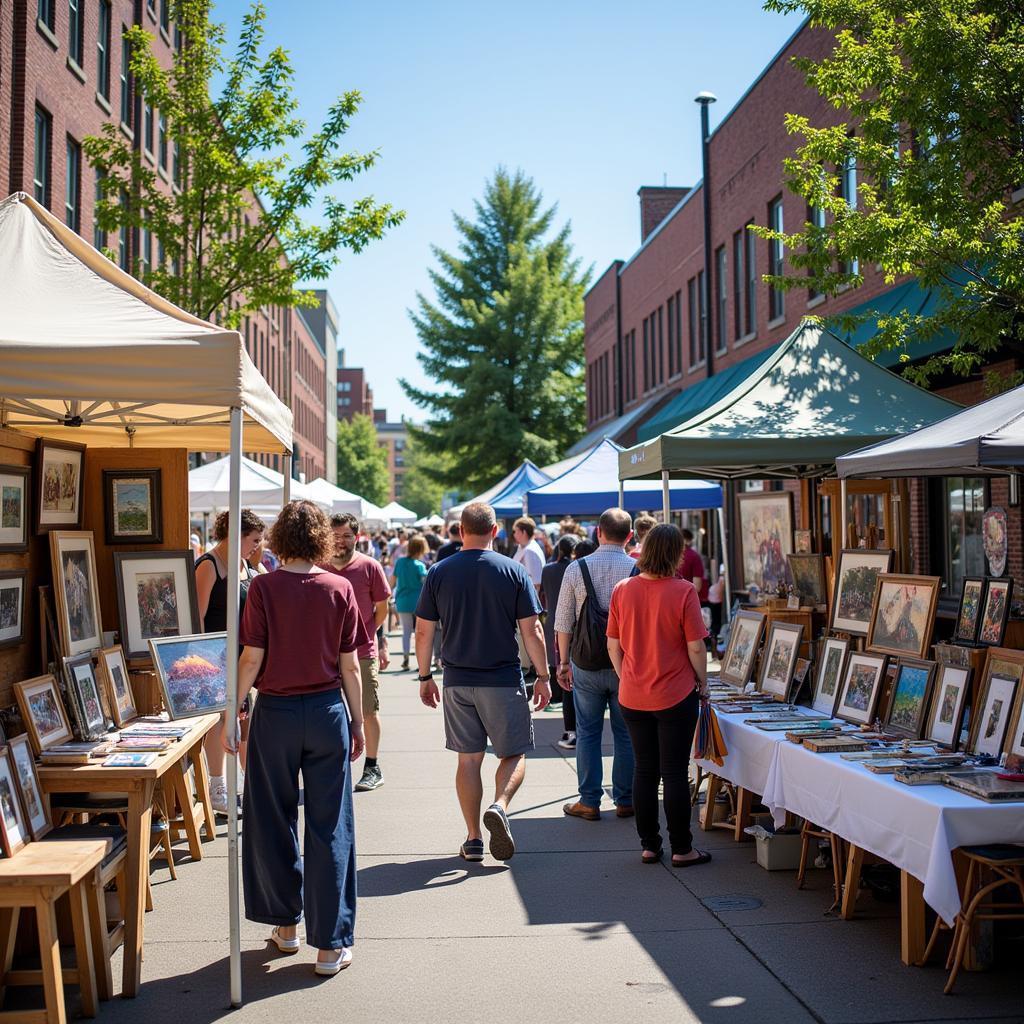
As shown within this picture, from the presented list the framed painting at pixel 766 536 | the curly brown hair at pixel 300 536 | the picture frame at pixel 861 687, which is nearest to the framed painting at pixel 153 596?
the curly brown hair at pixel 300 536

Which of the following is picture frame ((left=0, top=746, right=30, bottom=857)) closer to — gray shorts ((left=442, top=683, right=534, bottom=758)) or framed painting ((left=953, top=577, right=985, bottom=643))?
gray shorts ((left=442, top=683, right=534, bottom=758))

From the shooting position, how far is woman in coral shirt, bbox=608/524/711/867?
23.4 ft

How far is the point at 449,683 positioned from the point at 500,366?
41.8 m

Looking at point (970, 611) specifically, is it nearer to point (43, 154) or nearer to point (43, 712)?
point (43, 712)

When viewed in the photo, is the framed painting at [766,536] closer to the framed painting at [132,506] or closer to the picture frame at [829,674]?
the picture frame at [829,674]

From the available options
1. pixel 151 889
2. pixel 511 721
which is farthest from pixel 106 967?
pixel 511 721

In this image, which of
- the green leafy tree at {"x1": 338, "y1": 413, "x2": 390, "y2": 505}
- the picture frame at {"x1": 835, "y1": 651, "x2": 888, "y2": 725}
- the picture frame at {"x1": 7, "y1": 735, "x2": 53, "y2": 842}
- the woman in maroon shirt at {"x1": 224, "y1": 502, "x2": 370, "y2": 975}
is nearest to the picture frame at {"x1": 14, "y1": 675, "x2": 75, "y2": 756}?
the picture frame at {"x1": 7, "y1": 735, "x2": 53, "y2": 842}

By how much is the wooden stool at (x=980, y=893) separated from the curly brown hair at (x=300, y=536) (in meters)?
3.17

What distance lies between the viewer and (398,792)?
964cm

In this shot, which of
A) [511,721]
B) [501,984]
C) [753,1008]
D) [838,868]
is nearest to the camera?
[753,1008]

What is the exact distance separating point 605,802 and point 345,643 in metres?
4.37

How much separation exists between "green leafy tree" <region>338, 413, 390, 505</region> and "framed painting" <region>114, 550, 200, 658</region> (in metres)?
95.3

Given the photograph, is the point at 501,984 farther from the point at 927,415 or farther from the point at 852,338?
the point at 852,338

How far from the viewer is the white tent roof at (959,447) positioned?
5479mm
